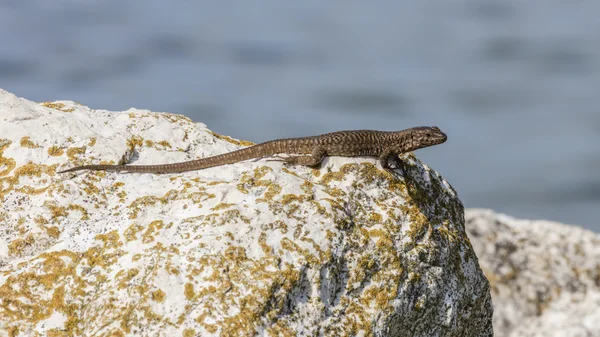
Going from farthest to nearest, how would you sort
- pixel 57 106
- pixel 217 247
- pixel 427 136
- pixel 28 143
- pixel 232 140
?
pixel 427 136, pixel 232 140, pixel 57 106, pixel 28 143, pixel 217 247

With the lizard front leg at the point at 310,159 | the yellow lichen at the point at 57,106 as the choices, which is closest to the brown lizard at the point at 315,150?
the lizard front leg at the point at 310,159

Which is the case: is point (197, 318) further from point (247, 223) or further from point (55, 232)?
point (55, 232)

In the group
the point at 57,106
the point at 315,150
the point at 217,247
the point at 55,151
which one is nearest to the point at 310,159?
the point at 315,150

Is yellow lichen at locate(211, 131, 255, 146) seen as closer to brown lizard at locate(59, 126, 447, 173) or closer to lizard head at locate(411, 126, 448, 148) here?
brown lizard at locate(59, 126, 447, 173)

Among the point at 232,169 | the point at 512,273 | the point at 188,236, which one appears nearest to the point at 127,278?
the point at 188,236

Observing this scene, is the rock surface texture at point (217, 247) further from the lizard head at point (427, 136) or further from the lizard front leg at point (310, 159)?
the lizard head at point (427, 136)

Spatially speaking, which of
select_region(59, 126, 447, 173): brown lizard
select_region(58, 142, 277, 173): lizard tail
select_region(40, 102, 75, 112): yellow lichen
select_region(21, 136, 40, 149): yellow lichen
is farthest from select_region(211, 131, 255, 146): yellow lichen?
select_region(21, 136, 40, 149): yellow lichen

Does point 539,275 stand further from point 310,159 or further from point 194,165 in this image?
point 194,165
